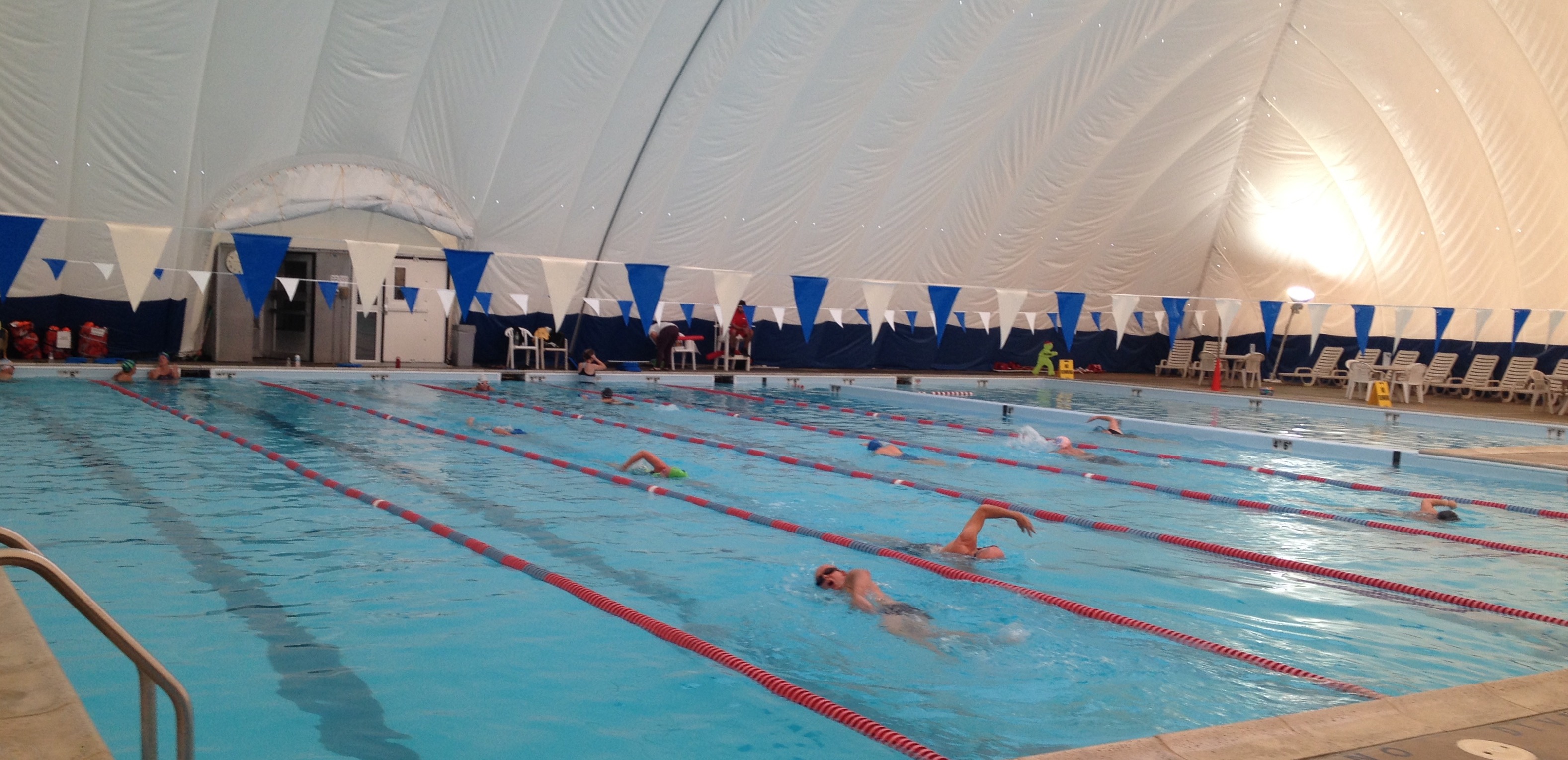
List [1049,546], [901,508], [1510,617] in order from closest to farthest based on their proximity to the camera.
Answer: [1510,617]
[1049,546]
[901,508]

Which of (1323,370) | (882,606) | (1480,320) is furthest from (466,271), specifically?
(1323,370)

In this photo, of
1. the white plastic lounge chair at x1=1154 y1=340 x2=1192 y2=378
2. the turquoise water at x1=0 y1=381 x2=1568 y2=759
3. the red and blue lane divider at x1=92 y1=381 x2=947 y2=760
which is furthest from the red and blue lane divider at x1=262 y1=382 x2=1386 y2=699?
the white plastic lounge chair at x1=1154 y1=340 x2=1192 y2=378

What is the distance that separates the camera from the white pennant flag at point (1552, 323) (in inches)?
861

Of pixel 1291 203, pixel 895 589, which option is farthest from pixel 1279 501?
pixel 1291 203

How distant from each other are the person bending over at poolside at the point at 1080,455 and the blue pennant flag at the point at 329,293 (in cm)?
1248

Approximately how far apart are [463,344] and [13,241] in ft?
29.6

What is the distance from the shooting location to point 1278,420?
Result: 1733 cm

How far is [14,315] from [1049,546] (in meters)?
16.0

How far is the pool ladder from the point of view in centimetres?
223

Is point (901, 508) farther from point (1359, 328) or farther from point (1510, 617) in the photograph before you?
point (1359, 328)

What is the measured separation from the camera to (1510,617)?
5.94 meters

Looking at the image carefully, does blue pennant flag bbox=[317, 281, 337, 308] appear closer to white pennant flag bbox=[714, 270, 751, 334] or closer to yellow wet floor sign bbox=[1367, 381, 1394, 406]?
white pennant flag bbox=[714, 270, 751, 334]

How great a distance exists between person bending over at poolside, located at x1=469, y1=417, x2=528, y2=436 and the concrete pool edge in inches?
357

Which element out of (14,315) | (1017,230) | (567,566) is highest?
(1017,230)
